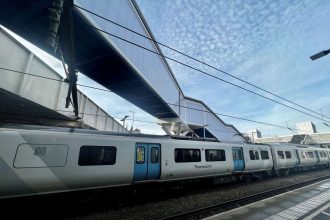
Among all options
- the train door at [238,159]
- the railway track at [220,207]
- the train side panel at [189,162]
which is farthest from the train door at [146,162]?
the train door at [238,159]

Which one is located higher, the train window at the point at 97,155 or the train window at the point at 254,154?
the train window at the point at 254,154

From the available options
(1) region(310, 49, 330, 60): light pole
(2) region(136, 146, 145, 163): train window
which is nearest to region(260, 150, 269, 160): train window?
(1) region(310, 49, 330, 60): light pole

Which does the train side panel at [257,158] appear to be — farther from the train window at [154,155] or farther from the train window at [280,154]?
the train window at [154,155]

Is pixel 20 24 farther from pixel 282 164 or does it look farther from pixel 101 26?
pixel 282 164

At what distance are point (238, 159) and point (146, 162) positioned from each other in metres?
7.92

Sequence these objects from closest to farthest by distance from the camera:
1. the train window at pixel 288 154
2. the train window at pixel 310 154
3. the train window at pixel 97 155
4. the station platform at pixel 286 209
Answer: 1. the station platform at pixel 286 209
2. the train window at pixel 97 155
3. the train window at pixel 288 154
4. the train window at pixel 310 154

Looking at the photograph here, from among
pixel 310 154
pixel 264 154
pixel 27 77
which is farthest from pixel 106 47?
pixel 310 154

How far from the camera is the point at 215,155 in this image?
1252 centimetres

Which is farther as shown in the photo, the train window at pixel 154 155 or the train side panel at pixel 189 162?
the train side panel at pixel 189 162

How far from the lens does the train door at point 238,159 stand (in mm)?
13688

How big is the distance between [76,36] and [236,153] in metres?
14.4

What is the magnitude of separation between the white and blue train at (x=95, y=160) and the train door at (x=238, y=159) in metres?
0.07

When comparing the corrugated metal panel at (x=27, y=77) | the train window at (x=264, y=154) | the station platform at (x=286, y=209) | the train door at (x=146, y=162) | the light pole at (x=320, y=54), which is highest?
the corrugated metal panel at (x=27, y=77)

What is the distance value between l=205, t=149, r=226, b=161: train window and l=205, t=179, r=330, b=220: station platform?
3.66 metres
